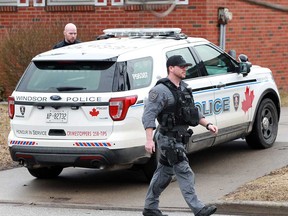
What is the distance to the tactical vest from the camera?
24.7 ft

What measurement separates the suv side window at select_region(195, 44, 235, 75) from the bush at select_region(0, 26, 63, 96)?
20.0 ft

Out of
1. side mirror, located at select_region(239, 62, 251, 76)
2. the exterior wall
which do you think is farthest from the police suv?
Result: the exterior wall

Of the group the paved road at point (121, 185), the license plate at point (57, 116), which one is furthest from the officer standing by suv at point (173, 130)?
the license plate at point (57, 116)

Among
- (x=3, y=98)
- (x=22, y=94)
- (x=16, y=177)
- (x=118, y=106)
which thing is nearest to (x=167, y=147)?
(x=118, y=106)

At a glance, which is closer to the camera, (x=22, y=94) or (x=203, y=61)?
(x=22, y=94)

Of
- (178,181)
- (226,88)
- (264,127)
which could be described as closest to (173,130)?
(178,181)

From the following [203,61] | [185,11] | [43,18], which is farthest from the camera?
[43,18]

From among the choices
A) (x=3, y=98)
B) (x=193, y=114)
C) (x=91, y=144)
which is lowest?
(x=3, y=98)

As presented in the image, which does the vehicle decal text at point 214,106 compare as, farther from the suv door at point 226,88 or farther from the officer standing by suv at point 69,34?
the officer standing by suv at point 69,34

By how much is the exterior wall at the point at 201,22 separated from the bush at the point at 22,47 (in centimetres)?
26

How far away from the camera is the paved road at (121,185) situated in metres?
8.49

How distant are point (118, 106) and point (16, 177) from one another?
2270mm

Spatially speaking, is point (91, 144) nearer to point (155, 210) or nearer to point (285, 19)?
point (155, 210)

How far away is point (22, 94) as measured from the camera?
9.06 m
